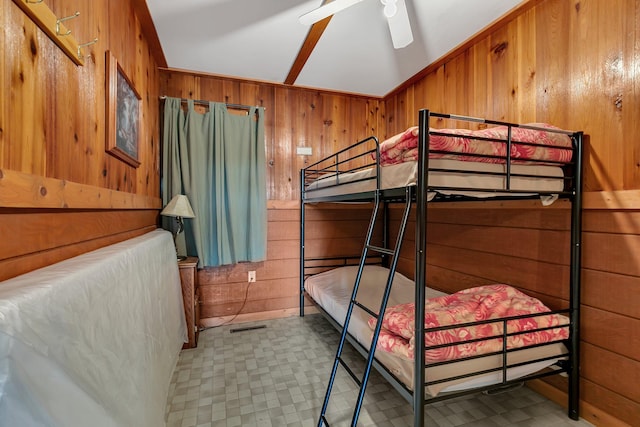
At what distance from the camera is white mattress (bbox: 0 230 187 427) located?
0.46 meters

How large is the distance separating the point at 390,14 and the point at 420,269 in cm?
137

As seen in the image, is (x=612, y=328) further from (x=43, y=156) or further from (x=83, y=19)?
(x=83, y=19)

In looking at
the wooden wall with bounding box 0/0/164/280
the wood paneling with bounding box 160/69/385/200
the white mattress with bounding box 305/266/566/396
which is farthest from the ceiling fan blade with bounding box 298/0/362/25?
the white mattress with bounding box 305/266/566/396

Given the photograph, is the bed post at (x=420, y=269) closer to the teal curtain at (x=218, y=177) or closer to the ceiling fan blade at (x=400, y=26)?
the ceiling fan blade at (x=400, y=26)

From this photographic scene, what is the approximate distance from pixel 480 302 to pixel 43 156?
2.05 metres

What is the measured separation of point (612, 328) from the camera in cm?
144

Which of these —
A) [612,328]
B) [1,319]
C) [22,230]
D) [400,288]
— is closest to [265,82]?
[400,288]

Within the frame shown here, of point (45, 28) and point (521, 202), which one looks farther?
point (521, 202)

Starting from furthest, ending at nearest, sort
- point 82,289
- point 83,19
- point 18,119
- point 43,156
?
point 83,19 → point 43,156 → point 18,119 → point 82,289

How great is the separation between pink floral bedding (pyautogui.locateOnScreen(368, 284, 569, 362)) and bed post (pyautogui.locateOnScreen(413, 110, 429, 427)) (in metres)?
0.06

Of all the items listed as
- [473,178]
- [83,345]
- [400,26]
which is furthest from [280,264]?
[83,345]

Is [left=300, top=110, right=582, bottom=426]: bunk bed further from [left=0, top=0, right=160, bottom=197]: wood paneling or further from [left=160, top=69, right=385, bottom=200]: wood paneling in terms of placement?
[left=160, top=69, right=385, bottom=200]: wood paneling

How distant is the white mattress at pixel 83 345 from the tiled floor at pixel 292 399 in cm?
43

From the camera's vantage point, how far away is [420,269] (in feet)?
4.03
